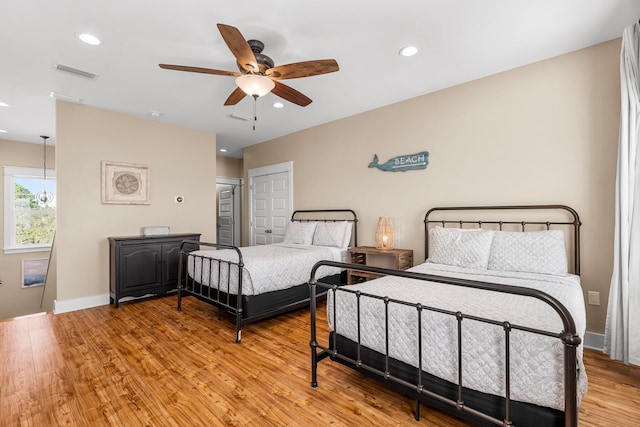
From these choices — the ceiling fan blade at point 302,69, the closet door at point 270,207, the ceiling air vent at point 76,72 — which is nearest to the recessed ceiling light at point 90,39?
the ceiling air vent at point 76,72

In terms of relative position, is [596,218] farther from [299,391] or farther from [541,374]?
[299,391]

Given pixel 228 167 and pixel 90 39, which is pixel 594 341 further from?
pixel 228 167

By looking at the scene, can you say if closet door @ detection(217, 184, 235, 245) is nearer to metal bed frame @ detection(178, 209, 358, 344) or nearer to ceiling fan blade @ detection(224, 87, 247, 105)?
metal bed frame @ detection(178, 209, 358, 344)

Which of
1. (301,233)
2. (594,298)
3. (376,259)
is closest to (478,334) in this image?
(594,298)

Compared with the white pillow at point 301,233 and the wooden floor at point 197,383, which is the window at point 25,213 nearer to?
the wooden floor at point 197,383

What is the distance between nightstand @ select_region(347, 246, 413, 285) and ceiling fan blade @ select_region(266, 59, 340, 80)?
216 centimetres

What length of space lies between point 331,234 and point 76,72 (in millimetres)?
3360

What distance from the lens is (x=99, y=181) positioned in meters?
4.09

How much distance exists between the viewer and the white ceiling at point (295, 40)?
2.11 meters

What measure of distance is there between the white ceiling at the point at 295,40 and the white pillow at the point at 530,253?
167 centimetres

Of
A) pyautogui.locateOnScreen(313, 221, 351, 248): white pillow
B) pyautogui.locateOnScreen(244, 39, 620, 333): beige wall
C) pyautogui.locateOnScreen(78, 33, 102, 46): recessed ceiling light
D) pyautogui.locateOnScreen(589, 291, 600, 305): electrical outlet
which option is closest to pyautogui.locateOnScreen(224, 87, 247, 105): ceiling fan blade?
pyautogui.locateOnScreen(78, 33, 102, 46): recessed ceiling light

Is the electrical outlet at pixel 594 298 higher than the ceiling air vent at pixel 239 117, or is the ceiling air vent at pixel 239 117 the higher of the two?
the ceiling air vent at pixel 239 117

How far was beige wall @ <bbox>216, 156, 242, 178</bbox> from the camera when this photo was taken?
6867 mm

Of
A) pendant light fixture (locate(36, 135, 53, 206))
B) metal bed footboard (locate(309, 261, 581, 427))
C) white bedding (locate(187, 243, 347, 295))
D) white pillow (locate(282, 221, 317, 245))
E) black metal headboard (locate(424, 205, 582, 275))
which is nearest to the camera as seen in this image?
metal bed footboard (locate(309, 261, 581, 427))
